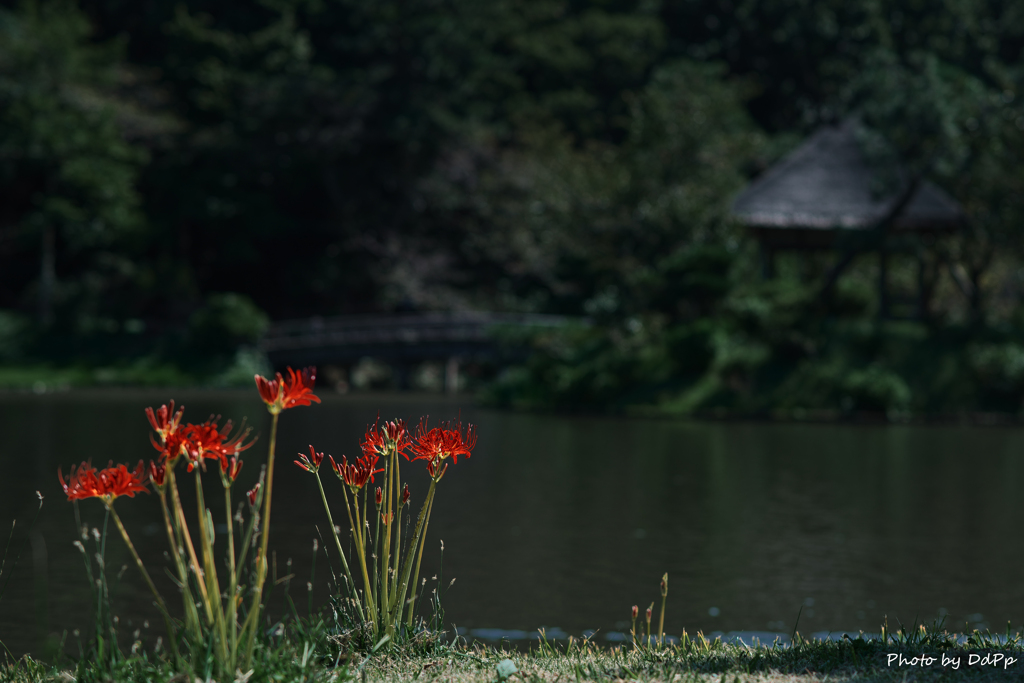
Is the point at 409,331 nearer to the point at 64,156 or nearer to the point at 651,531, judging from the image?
the point at 64,156

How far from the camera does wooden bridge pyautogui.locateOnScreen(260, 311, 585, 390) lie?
35.9m

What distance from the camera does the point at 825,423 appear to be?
25734mm

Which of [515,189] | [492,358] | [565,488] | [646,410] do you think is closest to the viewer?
[565,488]

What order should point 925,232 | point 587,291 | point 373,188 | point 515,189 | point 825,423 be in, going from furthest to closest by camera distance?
point 373,188 → point 515,189 → point 587,291 → point 925,232 → point 825,423

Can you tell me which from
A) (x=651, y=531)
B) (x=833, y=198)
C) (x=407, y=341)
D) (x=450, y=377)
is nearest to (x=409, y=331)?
(x=407, y=341)

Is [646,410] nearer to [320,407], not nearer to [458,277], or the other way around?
[320,407]

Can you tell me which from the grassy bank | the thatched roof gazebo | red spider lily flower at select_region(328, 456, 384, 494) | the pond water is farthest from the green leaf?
the thatched roof gazebo

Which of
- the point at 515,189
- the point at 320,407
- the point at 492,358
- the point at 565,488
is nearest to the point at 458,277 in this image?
the point at 515,189

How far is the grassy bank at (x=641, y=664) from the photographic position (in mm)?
4234

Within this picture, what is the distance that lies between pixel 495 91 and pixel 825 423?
2463 cm

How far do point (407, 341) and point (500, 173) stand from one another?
9124 mm

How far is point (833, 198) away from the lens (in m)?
30.7

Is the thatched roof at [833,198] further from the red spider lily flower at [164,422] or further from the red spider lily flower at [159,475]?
the red spider lily flower at [164,422]

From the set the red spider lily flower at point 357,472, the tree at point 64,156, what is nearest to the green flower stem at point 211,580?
the red spider lily flower at point 357,472
